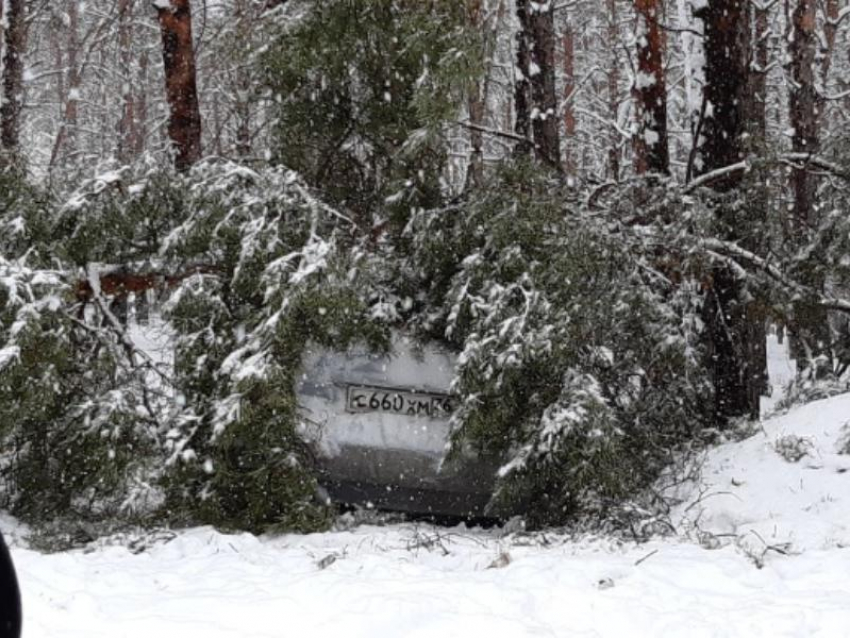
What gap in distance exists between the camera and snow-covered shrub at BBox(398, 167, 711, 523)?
6660 millimetres

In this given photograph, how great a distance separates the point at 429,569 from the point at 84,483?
290 centimetres

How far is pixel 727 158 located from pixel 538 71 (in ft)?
13.3

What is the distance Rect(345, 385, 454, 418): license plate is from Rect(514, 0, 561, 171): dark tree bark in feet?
18.6

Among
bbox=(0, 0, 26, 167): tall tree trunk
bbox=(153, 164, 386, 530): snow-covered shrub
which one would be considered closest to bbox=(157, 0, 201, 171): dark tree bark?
bbox=(153, 164, 386, 530): snow-covered shrub

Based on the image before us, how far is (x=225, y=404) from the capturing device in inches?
262

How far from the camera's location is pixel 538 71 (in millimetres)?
12469

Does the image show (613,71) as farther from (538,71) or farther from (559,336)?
(559,336)

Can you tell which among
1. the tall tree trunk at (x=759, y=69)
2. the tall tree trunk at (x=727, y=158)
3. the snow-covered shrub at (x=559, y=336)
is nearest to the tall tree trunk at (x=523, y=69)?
the tall tree trunk at (x=759, y=69)

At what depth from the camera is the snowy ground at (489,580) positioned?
14.6 ft

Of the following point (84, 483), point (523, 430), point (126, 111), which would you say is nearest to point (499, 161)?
point (523, 430)

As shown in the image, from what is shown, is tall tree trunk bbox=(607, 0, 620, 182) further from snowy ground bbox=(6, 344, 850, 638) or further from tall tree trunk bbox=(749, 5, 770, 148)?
snowy ground bbox=(6, 344, 850, 638)

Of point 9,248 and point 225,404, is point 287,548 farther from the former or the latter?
point 9,248

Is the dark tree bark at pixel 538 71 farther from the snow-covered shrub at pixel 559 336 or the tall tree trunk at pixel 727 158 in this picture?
the snow-covered shrub at pixel 559 336

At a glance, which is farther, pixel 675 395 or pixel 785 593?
pixel 675 395
